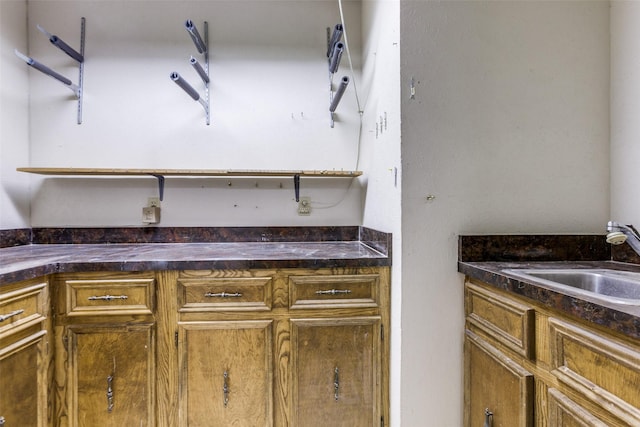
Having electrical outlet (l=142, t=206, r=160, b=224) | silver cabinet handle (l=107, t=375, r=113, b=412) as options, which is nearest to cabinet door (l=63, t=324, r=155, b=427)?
silver cabinet handle (l=107, t=375, r=113, b=412)

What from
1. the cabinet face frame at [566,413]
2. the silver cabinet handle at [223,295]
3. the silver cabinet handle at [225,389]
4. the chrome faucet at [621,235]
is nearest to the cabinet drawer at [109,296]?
the silver cabinet handle at [223,295]

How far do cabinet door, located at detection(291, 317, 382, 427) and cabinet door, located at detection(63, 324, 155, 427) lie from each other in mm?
565

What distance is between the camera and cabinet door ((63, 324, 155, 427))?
1.14m

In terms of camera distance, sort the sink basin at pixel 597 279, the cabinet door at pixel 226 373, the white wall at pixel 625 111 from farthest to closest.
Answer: the cabinet door at pixel 226 373
the white wall at pixel 625 111
the sink basin at pixel 597 279

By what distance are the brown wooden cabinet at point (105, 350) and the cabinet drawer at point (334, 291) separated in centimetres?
56

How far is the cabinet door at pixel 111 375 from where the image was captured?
1145 mm

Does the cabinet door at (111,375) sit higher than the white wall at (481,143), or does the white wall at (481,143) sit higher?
the white wall at (481,143)

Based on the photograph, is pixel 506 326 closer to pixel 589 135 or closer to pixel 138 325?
pixel 589 135

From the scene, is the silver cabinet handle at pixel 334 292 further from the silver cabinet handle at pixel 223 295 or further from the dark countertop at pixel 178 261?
the silver cabinet handle at pixel 223 295

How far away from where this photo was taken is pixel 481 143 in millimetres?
1127

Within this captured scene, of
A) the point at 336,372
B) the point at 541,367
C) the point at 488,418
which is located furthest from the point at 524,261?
the point at 336,372

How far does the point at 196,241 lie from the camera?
1721 millimetres

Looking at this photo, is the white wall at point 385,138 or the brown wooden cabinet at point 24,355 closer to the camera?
the brown wooden cabinet at point 24,355

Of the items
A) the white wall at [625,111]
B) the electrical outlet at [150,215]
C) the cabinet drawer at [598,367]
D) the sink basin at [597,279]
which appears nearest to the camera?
the cabinet drawer at [598,367]
